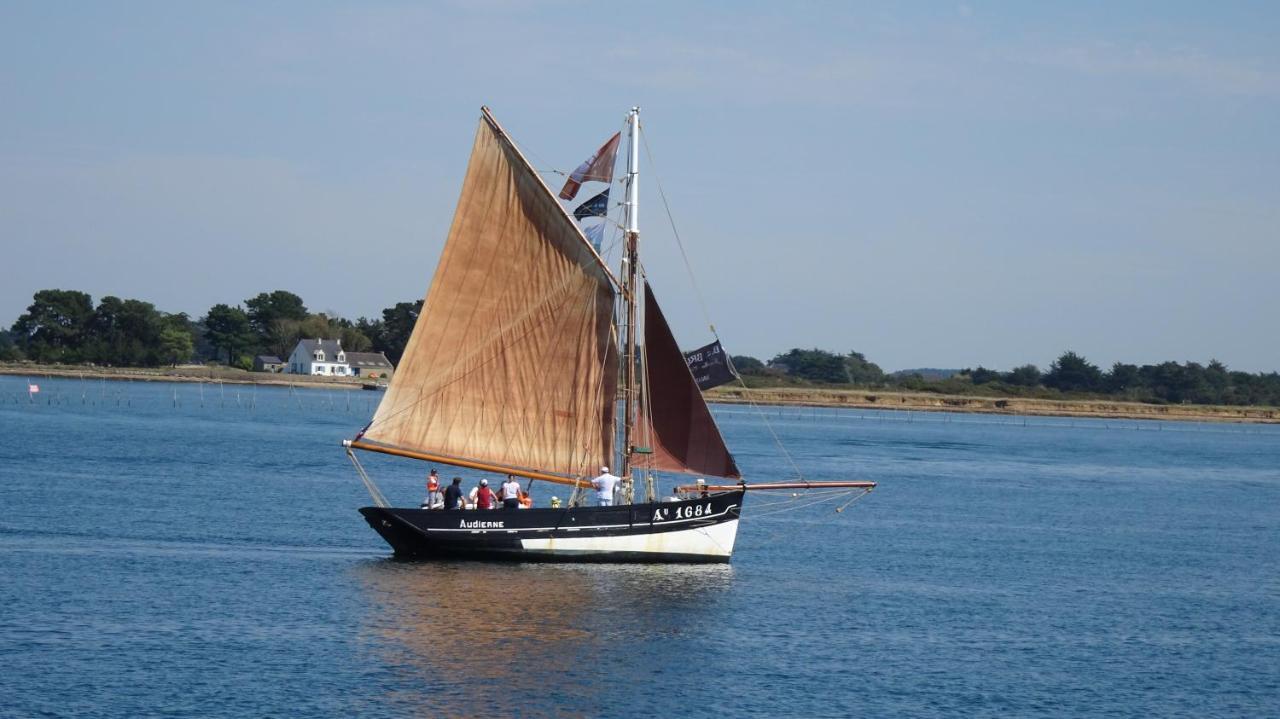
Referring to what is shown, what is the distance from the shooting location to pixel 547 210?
47000 mm


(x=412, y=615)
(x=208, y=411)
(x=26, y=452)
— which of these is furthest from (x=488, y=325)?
(x=208, y=411)

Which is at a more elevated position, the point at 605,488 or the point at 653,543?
the point at 605,488

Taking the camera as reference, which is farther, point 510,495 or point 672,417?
point 672,417

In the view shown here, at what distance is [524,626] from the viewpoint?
123 ft

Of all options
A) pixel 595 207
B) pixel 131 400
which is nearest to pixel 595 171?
pixel 595 207

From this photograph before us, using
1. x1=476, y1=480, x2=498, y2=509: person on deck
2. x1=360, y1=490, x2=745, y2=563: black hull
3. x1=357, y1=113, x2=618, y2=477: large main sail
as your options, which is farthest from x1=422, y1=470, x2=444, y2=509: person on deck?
x1=476, y1=480, x2=498, y2=509: person on deck

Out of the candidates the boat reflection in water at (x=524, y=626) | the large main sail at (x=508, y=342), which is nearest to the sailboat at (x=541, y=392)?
the large main sail at (x=508, y=342)

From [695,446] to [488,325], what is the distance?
7416mm

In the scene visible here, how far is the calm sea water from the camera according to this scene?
3209 cm

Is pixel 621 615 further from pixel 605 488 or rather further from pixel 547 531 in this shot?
pixel 605 488

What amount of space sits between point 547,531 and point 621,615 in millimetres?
6899

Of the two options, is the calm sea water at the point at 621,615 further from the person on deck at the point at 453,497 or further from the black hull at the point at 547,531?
the person on deck at the point at 453,497

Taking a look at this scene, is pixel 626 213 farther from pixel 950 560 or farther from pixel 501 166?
pixel 950 560

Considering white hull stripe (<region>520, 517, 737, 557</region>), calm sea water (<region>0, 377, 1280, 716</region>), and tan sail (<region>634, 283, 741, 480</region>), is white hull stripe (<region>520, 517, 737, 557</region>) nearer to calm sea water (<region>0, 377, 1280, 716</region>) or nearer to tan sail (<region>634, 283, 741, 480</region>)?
calm sea water (<region>0, 377, 1280, 716</region>)
